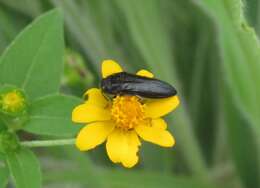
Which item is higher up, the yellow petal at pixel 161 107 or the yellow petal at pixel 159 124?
the yellow petal at pixel 161 107

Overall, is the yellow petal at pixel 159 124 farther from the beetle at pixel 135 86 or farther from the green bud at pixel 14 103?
the green bud at pixel 14 103

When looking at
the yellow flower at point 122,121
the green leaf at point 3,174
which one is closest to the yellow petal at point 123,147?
the yellow flower at point 122,121

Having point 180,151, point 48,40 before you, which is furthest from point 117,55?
point 48,40

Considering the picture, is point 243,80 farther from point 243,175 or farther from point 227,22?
point 243,175

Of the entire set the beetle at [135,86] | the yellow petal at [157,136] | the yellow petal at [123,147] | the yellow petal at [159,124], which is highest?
the beetle at [135,86]

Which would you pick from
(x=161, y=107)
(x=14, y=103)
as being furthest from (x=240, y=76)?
(x=14, y=103)

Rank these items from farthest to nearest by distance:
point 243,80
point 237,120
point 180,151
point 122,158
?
point 180,151 → point 237,120 → point 243,80 → point 122,158
